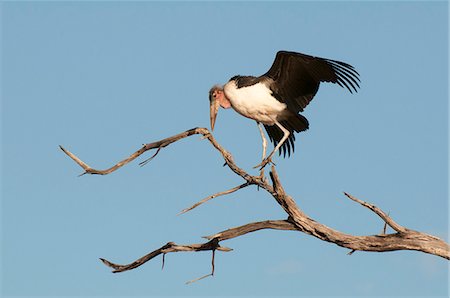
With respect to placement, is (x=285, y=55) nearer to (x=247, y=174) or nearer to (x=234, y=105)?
(x=234, y=105)

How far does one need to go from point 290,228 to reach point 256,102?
2.26 metres

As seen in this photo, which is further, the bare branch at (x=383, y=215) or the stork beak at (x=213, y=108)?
the stork beak at (x=213, y=108)

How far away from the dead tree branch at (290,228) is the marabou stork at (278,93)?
4.65ft

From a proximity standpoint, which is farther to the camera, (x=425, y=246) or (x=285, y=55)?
(x=285, y=55)

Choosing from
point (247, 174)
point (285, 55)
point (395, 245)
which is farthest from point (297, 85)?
point (395, 245)

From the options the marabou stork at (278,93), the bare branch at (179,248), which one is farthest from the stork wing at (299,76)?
the bare branch at (179,248)

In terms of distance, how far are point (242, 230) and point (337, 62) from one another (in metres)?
2.84

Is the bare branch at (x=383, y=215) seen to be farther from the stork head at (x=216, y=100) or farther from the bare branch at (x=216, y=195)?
the stork head at (x=216, y=100)

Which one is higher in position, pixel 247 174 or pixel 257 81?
pixel 257 81

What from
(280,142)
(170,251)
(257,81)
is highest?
(257,81)

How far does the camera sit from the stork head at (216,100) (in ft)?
45.2

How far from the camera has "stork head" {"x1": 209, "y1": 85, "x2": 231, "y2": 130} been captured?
1378 centimetres

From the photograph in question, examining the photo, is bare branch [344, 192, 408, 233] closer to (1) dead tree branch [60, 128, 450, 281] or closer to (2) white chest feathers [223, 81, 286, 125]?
(1) dead tree branch [60, 128, 450, 281]

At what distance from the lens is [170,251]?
12430 mm
